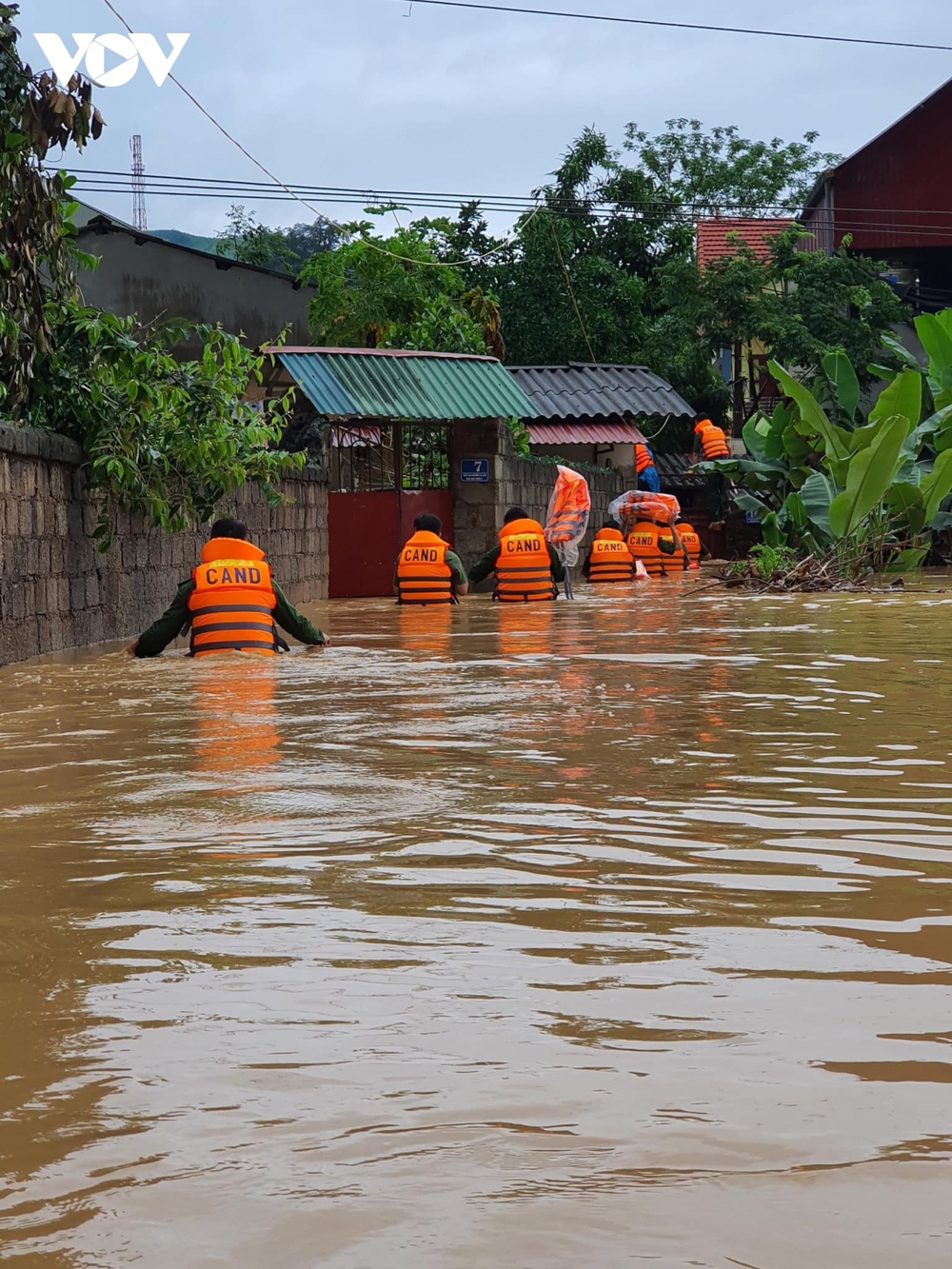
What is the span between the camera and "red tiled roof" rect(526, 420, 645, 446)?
3052 centimetres

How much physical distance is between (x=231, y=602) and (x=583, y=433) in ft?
69.7

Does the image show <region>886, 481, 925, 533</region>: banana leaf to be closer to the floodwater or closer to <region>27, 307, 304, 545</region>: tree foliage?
<region>27, 307, 304, 545</region>: tree foliage

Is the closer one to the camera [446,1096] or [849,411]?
[446,1096]

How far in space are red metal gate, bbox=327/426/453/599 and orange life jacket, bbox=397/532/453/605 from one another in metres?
5.56

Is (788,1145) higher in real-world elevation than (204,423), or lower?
lower

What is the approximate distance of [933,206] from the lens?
36.8 meters

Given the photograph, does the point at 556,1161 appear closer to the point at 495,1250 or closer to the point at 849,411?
the point at 495,1250

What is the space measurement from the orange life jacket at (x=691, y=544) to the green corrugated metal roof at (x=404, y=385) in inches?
288

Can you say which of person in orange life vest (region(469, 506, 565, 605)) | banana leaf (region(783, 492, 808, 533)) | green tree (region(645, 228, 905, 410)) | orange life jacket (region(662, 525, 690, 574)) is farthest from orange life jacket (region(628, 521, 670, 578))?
green tree (region(645, 228, 905, 410))

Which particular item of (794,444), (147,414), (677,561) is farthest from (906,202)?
(147,414)

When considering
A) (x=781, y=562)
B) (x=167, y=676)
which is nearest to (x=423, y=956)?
(x=167, y=676)

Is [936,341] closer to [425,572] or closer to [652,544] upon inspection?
[652,544]

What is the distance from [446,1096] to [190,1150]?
0.41 m

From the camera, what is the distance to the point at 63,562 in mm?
11164
